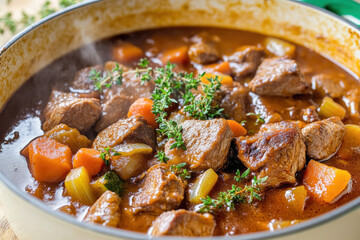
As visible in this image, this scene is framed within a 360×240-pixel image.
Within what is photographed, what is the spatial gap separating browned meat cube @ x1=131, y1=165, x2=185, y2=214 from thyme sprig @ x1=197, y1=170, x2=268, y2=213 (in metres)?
0.17

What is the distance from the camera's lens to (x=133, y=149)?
2.96 m

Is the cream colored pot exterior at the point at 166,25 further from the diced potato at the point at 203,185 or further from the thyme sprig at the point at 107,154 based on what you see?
the diced potato at the point at 203,185

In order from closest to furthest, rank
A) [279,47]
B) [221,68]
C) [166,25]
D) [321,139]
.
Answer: [321,139]
[221,68]
[279,47]
[166,25]

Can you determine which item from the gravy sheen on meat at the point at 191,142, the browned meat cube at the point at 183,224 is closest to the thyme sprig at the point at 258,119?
the gravy sheen on meat at the point at 191,142

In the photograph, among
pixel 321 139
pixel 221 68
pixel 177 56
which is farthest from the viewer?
pixel 177 56

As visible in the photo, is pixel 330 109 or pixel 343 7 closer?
pixel 330 109

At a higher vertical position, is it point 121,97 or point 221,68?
point 121,97

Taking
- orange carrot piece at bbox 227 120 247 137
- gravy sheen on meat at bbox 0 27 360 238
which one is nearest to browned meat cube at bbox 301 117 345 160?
gravy sheen on meat at bbox 0 27 360 238

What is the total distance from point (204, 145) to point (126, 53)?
5.25 feet

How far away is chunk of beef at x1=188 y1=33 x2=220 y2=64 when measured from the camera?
3967 millimetres

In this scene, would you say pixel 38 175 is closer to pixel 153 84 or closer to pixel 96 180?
pixel 96 180

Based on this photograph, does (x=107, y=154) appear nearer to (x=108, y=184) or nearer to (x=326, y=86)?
(x=108, y=184)

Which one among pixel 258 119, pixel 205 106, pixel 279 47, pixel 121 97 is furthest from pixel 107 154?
pixel 279 47

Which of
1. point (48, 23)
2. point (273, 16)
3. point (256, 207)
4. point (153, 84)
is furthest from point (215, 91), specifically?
point (48, 23)
